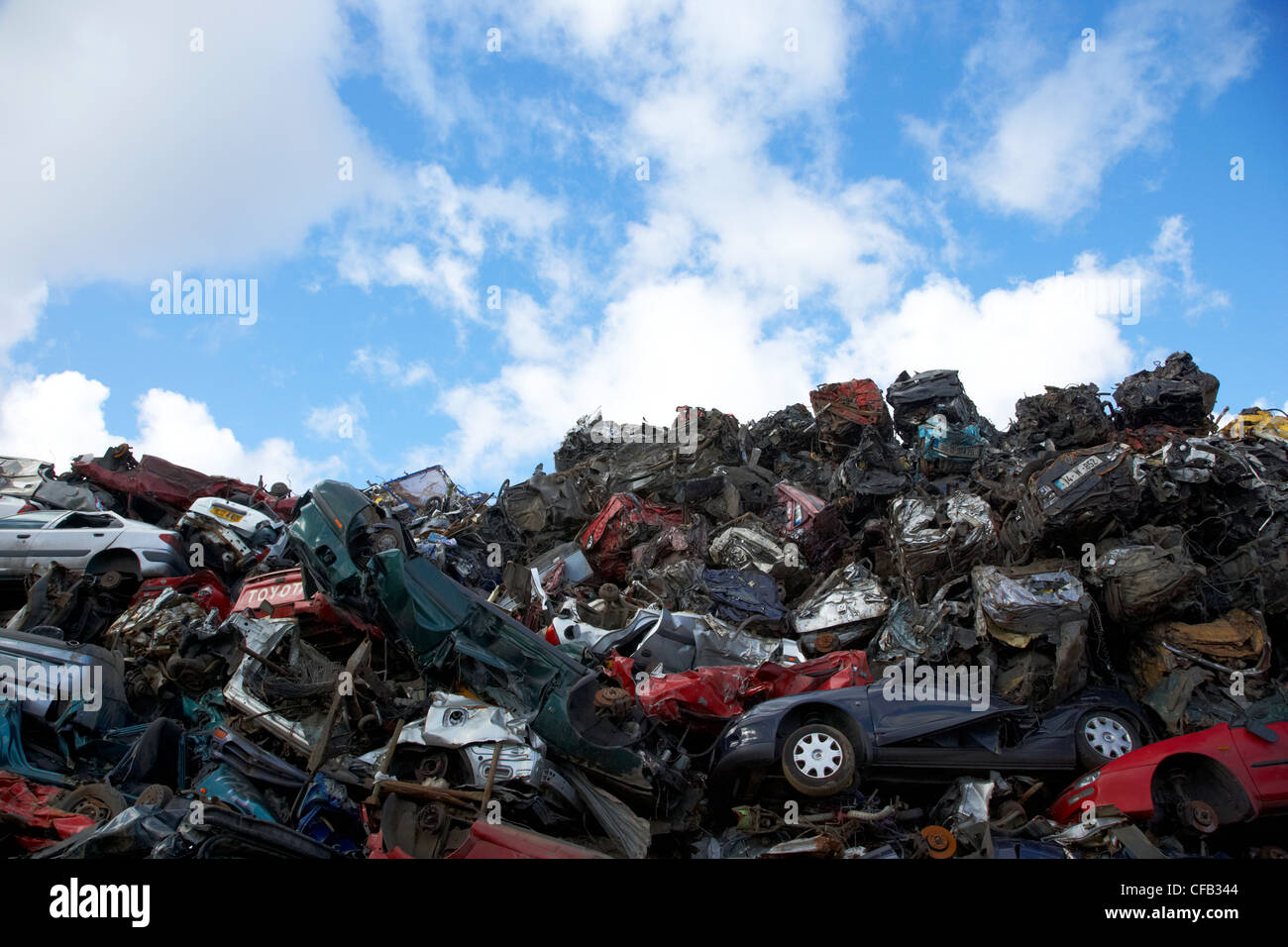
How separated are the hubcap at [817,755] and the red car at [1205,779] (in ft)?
6.82

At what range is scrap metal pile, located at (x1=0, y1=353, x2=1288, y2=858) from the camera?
607cm

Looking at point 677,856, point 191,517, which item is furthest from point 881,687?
point 191,517

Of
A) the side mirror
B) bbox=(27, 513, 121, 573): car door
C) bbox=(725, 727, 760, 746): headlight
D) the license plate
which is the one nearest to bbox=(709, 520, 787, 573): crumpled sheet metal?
the license plate

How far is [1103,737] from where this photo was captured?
722cm

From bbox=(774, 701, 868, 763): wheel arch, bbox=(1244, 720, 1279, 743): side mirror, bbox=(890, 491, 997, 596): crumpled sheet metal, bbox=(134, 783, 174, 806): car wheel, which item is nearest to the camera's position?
bbox=(1244, 720, 1279, 743): side mirror

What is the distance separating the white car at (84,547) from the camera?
11.3 metres

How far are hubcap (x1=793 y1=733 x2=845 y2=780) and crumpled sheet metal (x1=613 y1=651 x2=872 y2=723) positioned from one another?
995 mm

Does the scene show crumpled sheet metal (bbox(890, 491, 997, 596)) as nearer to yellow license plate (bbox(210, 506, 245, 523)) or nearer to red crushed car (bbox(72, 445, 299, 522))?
yellow license plate (bbox(210, 506, 245, 523))

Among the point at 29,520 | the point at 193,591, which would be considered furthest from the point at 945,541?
the point at 29,520

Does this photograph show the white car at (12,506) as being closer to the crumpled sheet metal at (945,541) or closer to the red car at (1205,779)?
the crumpled sheet metal at (945,541)

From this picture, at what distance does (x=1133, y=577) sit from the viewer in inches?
313

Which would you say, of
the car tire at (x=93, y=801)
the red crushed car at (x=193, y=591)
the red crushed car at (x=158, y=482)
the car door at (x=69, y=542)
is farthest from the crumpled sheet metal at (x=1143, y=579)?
the red crushed car at (x=158, y=482)
